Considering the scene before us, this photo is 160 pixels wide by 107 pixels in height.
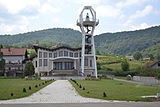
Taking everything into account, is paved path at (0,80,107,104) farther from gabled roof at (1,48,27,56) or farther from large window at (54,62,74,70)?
gabled roof at (1,48,27,56)

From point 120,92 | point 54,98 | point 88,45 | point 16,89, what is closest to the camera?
point 54,98

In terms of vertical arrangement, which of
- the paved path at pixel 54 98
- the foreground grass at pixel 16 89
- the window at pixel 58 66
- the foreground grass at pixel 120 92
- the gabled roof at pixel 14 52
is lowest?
the paved path at pixel 54 98

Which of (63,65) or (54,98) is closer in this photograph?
(54,98)

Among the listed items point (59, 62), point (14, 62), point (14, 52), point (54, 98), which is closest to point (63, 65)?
point (59, 62)

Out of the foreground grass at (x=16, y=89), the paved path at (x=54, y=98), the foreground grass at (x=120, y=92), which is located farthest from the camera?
the foreground grass at (x=16, y=89)

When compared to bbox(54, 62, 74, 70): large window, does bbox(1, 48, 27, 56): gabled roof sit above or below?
above

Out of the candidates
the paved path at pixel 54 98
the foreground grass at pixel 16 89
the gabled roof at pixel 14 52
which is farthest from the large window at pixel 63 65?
the paved path at pixel 54 98

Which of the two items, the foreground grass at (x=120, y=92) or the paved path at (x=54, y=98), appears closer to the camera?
the paved path at (x=54, y=98)

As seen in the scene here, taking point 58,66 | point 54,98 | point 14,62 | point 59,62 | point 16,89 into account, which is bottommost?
point 54,98

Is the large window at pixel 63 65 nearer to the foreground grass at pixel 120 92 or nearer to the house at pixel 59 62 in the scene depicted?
the house at pixel 59 62

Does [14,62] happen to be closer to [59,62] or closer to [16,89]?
[59,62]

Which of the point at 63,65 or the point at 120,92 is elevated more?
the point at 63,65

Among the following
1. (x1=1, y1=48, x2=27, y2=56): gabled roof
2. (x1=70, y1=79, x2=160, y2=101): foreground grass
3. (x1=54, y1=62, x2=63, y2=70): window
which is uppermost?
(x1=1, y1=48, x2=27, y2=56): gabled roof

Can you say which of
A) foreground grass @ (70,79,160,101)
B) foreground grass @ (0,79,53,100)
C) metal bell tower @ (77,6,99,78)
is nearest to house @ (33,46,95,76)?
metal bell tower @ (77,6,99,78)
